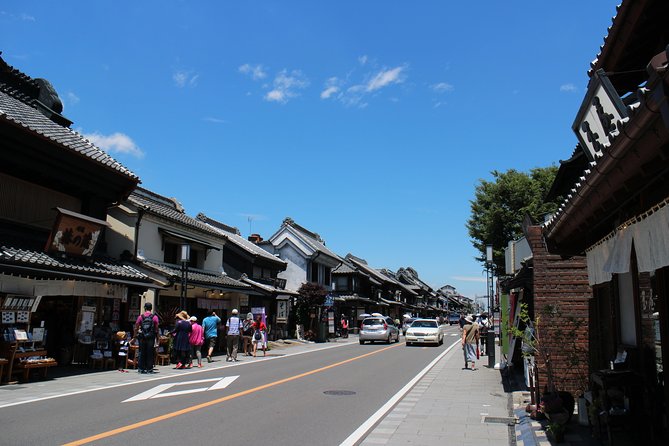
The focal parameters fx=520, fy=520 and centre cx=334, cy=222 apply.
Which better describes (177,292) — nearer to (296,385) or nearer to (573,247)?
(296,385)

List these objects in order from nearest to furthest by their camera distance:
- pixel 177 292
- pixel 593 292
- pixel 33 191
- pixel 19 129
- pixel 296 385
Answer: pixel 593 292
pixel 296 385
pixel 19 129
pixel 33 191
pixel 177 292

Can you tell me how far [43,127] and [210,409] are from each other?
11.3 metres

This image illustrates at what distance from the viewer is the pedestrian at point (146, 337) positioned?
15133 mm

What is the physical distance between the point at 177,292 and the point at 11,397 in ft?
42.2

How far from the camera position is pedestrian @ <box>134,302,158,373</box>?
49.6 ft

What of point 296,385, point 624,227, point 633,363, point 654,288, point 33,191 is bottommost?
point 296,385

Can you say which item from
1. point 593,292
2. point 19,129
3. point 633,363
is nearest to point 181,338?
point 19,129

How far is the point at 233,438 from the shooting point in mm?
7438

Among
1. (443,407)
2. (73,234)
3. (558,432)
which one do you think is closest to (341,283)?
(73,234)

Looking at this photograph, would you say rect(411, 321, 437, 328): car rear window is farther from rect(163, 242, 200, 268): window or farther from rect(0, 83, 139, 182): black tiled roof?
rect(0, 83, 139, 182): black tiled roof

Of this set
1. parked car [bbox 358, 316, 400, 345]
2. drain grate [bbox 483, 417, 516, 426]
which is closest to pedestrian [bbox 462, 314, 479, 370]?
drain grate [bbox 483, 417, 516, 426]

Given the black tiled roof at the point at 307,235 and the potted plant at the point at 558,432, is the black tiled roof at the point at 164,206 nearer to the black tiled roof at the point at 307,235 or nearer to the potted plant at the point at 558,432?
the black tiled roof at the point at 307,235

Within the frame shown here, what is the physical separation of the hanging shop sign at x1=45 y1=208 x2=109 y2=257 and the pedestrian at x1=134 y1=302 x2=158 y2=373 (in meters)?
2.87

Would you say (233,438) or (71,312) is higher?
(71,312)
